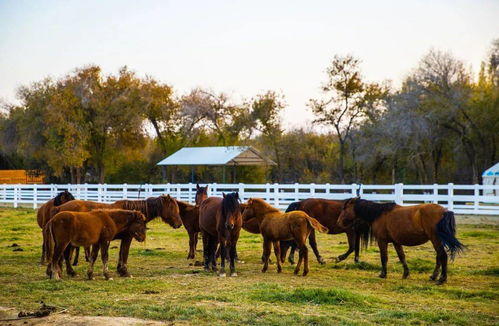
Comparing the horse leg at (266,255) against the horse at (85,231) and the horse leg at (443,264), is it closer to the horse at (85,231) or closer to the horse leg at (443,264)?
the horse at (85,231)

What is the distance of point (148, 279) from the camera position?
11.0 metres

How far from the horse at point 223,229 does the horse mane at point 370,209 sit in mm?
2251

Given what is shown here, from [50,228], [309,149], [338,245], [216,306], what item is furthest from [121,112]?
[216,306]

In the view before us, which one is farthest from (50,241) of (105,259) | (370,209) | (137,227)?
(370,209)

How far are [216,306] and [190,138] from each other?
151 feet

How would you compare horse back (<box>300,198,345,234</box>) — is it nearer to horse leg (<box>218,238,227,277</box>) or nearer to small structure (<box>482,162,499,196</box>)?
horse leg (<box>218,238,227,277</box>)

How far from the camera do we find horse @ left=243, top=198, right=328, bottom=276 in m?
11.9

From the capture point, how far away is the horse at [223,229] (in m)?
11.9

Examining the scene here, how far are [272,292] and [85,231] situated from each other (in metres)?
3.46

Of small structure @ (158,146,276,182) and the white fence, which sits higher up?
small structure @ (158,146,276,182)

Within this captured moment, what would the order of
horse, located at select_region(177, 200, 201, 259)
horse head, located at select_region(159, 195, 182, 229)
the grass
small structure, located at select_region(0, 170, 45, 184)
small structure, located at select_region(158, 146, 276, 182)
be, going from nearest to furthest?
the grass, horse head, located at select_region(159, 195, 182, 229), horse, located at select_region(177, 200, 201, 259), small structure, located at select_region(158, 146, 276, 182), small structure, located at select_region(0, 170, 45, 184)

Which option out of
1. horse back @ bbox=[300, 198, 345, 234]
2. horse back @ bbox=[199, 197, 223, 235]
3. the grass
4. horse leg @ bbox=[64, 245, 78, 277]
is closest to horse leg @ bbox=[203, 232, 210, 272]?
horse back @ bbox=[199, 197, 223, 235]

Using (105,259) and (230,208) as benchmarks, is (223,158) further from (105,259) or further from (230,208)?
(105,259)

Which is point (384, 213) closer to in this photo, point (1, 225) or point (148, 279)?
point (148, 279)
